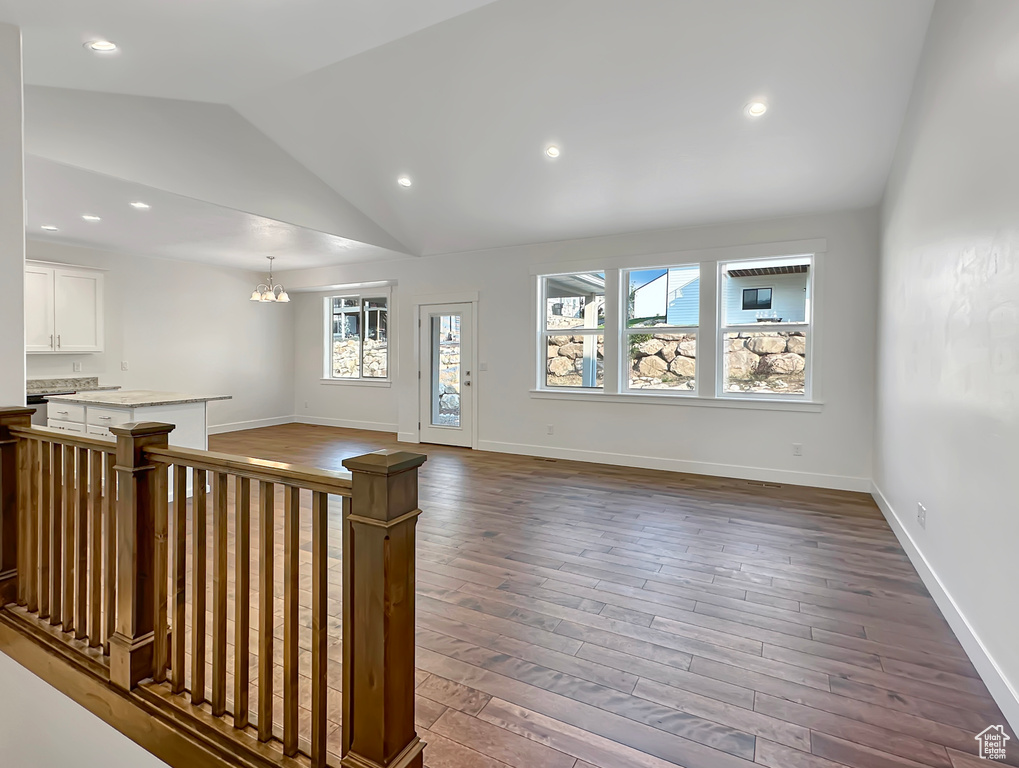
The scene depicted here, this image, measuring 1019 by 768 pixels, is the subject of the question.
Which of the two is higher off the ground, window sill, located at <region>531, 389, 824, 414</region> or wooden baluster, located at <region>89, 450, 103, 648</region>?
window sill, located at <region>531, 389, 824, 414</region>

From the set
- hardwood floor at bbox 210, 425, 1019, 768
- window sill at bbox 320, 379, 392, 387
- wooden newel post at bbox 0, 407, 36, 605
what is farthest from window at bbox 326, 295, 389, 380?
wooden newel post at bbox 0, 407, 36, 605

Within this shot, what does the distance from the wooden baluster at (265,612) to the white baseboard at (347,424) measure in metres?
6.96

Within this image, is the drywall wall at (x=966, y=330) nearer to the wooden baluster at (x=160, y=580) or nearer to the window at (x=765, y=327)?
the window at (x=765, y=327)

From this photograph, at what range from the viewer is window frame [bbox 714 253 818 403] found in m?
5.04

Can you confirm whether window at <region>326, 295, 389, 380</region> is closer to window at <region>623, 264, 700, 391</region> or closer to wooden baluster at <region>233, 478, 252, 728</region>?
window at <region>623, 264, 700, 391</region>

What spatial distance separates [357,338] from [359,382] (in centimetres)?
78

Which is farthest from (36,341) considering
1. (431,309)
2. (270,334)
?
(431,309)

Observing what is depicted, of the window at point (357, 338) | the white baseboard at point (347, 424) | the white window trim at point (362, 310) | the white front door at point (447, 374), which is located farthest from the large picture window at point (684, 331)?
the window at point (357, 338)

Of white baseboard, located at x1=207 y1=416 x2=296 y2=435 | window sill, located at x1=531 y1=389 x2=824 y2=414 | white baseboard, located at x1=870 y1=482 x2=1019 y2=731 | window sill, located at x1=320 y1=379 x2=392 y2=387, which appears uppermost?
window sill, located at x1=320 y1=379 x2=392 y2=387

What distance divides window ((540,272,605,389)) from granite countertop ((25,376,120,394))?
18.5ft

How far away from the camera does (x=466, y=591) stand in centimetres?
279

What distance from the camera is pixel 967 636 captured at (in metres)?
2.22

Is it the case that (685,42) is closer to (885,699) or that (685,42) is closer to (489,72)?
(489,72)

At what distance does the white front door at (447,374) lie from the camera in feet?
23.0
